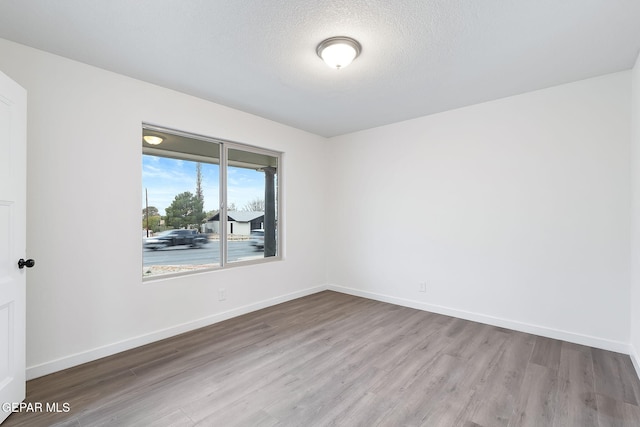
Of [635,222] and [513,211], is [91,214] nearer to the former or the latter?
[513,211]

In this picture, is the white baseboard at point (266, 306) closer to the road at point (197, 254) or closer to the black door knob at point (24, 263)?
the road at point (197, 254)

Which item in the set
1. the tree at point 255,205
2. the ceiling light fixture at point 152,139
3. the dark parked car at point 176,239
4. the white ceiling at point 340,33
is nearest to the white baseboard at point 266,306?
A: the dark parked car at point 176,239

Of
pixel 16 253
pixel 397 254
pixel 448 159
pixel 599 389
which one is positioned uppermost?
pixel 448 159

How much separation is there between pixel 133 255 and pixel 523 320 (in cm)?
412

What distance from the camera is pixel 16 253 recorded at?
192 centimetres

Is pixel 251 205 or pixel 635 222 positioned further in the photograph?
pixel 251 205

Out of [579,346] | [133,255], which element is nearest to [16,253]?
[133,255]

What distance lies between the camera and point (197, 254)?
352 centimetres

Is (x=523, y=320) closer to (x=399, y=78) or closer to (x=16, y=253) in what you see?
(x=399, y=78)

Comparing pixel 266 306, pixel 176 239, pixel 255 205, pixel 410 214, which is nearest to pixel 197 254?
pixel 176 239

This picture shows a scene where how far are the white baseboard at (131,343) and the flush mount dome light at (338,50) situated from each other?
299 centimetres

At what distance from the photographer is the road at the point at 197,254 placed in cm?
321

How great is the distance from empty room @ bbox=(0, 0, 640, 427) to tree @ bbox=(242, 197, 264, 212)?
114mm

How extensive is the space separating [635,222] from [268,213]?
A: 3934mm
